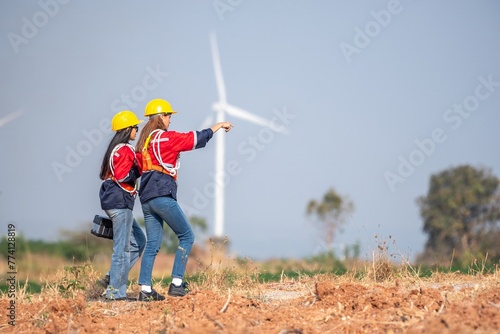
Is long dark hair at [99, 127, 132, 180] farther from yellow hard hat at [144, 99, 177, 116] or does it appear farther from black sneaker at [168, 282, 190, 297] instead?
black sneaker at [168, 282, 190, 297]

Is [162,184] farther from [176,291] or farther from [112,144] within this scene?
[176,291]

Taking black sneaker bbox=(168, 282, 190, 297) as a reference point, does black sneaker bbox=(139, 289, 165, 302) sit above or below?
below

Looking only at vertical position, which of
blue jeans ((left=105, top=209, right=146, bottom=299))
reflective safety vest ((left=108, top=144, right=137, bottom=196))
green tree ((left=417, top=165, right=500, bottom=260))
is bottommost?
blue jeans ((left=105, top=209, right=146, bottom=299))

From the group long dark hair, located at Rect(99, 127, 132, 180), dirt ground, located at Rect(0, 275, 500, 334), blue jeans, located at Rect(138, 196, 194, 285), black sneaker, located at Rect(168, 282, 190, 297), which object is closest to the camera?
dirt ground, located at Rect(0, 275, 500, 334)

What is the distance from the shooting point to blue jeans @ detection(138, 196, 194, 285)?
779cm

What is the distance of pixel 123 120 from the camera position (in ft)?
26.8

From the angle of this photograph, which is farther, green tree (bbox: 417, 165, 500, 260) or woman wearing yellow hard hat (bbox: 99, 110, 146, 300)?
green tree (bbox: 417, 165, 500, 260)

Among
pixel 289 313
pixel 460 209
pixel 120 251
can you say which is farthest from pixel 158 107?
pixel 460 209

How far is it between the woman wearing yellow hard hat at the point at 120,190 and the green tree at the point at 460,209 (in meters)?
23.1

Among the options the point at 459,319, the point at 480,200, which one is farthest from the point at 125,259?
the point at 480,200

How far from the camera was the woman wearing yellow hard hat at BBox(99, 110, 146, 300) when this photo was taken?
8008mm

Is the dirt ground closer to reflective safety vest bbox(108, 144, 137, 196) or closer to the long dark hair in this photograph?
reflective safety vest bbox(108, 144, 137, 196)

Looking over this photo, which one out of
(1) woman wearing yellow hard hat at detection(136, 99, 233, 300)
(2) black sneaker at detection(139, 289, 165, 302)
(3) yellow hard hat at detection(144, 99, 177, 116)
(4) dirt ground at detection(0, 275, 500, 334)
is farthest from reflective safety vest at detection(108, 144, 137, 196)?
(4) dirt ground at detection(0, 275, 500, 334)

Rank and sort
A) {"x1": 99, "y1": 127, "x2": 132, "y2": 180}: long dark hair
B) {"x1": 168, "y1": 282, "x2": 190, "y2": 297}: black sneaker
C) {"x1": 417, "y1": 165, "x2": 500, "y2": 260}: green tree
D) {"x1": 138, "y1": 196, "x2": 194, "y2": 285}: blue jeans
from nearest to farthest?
{"x1": 138, "y1": 196, "x2": 194, "y2": 285}: blue jeans
{"x1": 168, "y1": 282, "x2": 190, "y2": 297}: black sneaker
{"x1": 99, "y1": 127, "x2": 132, "y2": 180}: long dark hair
{"x1": 417, "y1": 165, "x2": 500, "y2": 260}: green tree
